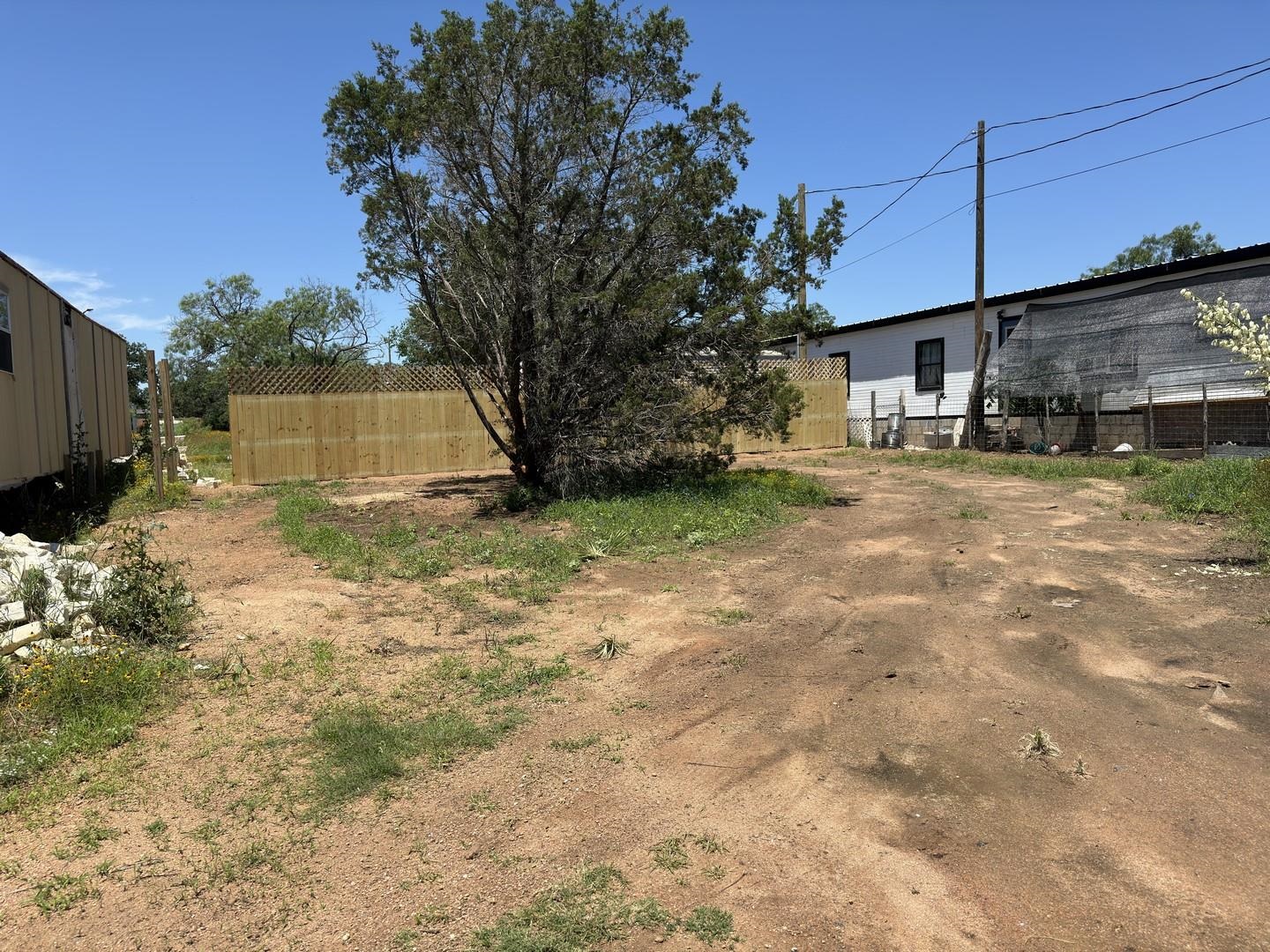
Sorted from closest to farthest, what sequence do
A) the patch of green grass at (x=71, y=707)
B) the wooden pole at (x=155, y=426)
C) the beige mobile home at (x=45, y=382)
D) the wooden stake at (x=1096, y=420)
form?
the patch of green grass at (x=71, y=707) → the beige mobile home at (x=45, y=382) → the wooden pole at (x=155, y=426) → the wooden stake at (x=1096, y=420)

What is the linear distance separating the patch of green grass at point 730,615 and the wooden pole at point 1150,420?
11430mm

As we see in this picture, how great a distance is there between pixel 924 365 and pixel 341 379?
14104 mm

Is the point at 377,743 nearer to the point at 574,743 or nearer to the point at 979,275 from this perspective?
the point at 574,743

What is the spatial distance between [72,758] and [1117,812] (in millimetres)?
4251

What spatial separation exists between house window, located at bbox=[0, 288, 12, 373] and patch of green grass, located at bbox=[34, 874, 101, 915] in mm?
6966

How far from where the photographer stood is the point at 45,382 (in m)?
9.56

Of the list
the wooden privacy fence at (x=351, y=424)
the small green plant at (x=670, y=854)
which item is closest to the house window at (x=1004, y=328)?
the wooden privacy fence at (x=351, y=424)

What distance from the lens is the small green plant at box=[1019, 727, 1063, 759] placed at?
136 inches

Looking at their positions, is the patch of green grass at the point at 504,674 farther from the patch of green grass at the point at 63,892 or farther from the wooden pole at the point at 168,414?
the wooden pole at the point at 168,414

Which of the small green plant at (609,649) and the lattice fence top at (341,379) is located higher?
the lattice fence top at (341,379)

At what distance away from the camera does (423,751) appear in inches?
146

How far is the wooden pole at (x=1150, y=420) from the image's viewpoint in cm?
1406

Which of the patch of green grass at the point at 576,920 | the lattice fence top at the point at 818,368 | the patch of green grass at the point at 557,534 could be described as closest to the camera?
the patch of green grass at the point at 576,920

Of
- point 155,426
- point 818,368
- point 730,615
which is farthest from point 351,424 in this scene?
point 730,615
